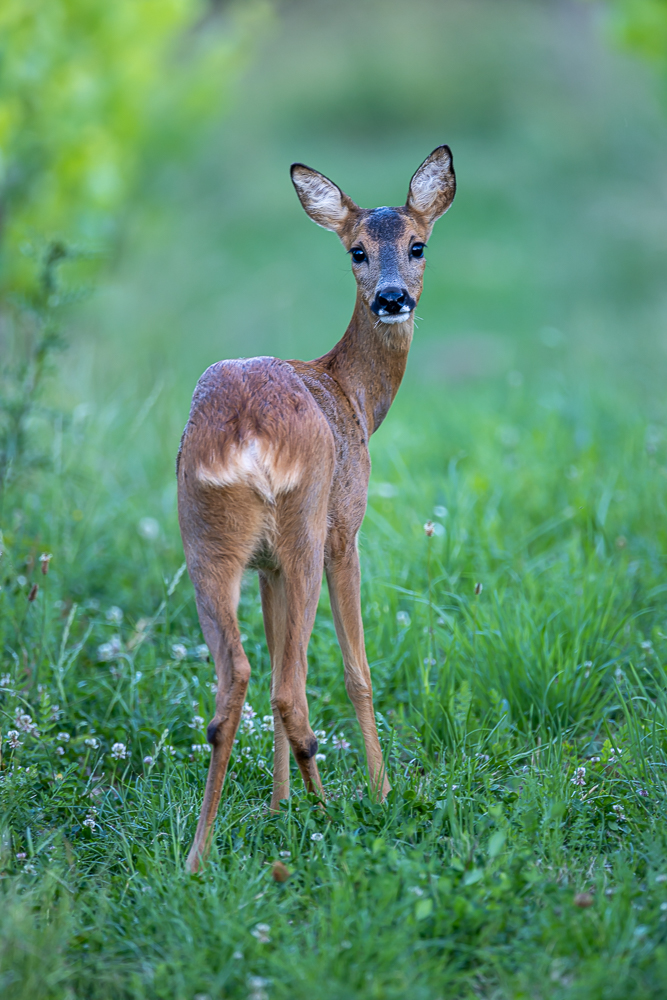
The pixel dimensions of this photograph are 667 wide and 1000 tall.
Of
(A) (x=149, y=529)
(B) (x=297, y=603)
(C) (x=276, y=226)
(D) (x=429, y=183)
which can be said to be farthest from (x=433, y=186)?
(C) (x=276, y=226)

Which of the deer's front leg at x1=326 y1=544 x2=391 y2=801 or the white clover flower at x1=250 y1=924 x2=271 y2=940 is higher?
the deer's front leg at x1=326 y1=544 x2=391 y2=801

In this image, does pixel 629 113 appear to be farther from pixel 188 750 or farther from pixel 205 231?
pixel 188 750

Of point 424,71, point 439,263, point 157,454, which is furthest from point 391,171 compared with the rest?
point 157,454

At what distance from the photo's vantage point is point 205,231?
1466cm

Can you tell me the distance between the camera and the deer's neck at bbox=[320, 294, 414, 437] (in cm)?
331

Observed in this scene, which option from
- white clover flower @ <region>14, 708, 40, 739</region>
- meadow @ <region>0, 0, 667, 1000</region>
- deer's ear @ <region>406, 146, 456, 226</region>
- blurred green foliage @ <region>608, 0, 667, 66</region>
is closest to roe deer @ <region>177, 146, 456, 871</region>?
deer's ear @ <region>406, 146, 456, 226</region>

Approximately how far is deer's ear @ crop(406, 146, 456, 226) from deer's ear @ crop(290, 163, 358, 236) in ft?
0.74

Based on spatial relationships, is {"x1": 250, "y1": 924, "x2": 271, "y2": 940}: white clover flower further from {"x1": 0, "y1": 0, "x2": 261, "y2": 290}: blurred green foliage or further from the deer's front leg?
{"x1": 0, "y1": 0, "x2": 261, "y2": 290}: blurred green foliage

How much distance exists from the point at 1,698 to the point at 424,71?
78.1ft

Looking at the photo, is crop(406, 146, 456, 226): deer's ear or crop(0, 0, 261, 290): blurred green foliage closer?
crop(406, 146, 456, 226): deer's ear

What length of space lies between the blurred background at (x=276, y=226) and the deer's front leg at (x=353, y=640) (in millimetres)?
1520

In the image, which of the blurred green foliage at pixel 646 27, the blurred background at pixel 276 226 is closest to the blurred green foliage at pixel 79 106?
the blurred background at pixel 276 226

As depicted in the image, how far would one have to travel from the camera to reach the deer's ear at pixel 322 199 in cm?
337

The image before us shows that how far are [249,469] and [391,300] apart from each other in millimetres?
806
